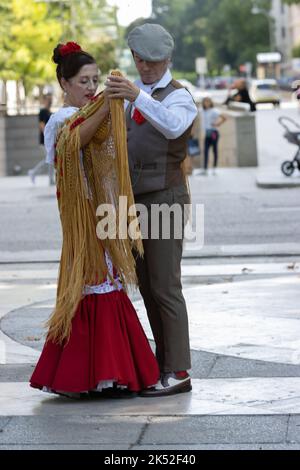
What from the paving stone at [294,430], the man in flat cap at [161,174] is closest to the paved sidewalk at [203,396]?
the paving stone at [294,430]

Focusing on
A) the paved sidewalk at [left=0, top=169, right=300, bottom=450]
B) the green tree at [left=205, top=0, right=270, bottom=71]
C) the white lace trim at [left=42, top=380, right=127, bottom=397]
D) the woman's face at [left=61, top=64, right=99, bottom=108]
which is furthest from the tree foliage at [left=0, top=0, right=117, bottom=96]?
the green tree at [left=205, top=0, right=270, bottom=71]

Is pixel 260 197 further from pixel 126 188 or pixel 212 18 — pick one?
pixel 212 18

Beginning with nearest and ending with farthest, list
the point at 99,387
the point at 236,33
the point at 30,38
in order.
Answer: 1. the point at 99,387
2. the point at 30,38
3. the point at 236,33

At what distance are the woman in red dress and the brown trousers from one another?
145 mm

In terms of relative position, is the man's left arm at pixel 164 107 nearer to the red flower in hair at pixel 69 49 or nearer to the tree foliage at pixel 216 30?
the red flower in hair at pixel 69 49

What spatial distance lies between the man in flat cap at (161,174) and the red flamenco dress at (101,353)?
0.17 m

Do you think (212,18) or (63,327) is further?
(212,18)

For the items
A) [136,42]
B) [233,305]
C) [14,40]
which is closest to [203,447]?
[136,42]

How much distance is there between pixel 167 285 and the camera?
679 cm

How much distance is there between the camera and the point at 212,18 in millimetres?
150125

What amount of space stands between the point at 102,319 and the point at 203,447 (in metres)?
1.26

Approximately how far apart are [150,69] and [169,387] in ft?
5.53

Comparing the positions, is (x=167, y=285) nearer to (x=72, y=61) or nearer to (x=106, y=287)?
(x=106, y=287)

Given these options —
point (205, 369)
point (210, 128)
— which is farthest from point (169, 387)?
point (210, 128)
